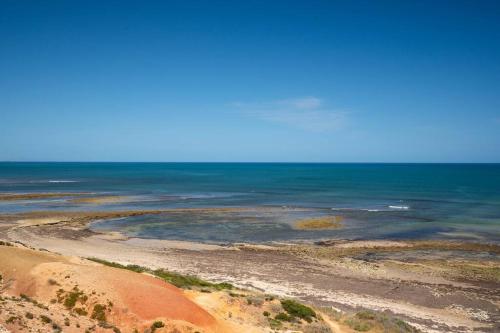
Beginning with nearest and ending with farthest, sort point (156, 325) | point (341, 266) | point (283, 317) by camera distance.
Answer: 1. point (156, 325)
2. point (283, 317)
3. point (341, 266)

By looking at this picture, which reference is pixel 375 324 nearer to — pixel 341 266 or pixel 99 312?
pixel 99 312

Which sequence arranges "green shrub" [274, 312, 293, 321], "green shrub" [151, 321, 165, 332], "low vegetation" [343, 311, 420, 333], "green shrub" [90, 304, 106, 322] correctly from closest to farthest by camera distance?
1. "green shrub" [151, 321, 165, 332]
2. "green shrub" [90, 304, 106, 322]
3. "low vegetation" [343, 311, 420, 333]
4. "green shrub" [274, 312, 293, 321]

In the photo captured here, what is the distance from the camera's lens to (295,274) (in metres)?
33.7

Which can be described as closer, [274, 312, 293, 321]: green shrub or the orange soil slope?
the orange soil slope

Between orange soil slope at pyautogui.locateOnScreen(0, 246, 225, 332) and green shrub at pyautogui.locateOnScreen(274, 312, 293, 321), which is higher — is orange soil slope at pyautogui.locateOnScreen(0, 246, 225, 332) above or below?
above

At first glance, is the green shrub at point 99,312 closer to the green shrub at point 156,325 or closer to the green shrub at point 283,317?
the green shrub at point 156,325

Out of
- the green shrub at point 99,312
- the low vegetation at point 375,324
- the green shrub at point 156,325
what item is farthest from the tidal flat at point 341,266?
the green shrub at point 99,312

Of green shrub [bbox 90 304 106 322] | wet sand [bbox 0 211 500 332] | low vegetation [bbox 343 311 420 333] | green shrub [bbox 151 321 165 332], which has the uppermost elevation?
green shrub [bbox 90 304 106 322]

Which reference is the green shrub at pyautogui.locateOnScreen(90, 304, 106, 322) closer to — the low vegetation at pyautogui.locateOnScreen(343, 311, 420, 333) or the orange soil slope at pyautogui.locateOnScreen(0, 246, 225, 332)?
the orange soil slope at pyautogui.locateOnScreen(0, 246, 225, 332)

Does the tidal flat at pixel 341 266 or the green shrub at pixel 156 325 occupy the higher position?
the green shrub at pixel 156 325

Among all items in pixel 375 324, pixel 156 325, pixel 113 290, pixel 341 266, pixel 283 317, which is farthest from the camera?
pixel 341 266

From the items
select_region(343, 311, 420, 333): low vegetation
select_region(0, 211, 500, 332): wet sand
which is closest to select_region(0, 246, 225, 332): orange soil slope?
select_region(343, 311, 420, 333): low vegetation

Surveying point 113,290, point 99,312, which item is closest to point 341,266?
point 113,290

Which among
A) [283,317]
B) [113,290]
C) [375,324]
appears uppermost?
[113,290]
